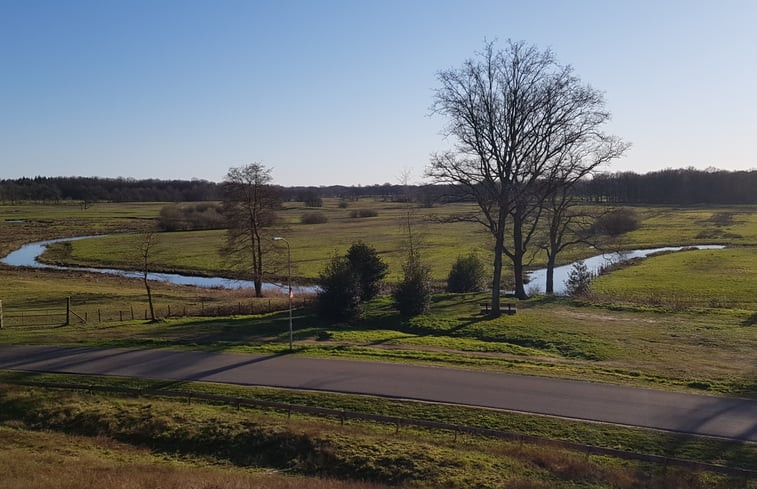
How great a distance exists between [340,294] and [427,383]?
41.5 ft

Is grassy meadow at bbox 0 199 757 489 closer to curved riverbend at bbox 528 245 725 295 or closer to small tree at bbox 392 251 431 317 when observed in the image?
small tree at bbox 392 251 431 317

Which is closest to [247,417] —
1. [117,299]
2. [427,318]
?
[427,318]

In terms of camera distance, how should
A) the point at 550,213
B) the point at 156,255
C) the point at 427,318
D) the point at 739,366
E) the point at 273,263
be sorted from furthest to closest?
the point at 156,255, the point at 273,263, the point at 550,213, the point at 427,318, the point at 739,366

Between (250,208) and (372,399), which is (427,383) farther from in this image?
(250,208)

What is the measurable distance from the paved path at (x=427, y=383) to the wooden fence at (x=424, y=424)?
75.1 inches

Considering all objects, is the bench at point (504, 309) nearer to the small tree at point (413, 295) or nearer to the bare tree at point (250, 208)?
the small tree at point (413, 295)

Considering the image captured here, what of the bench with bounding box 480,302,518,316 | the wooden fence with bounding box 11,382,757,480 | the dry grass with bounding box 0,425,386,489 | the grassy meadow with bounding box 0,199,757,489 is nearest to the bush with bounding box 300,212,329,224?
the grassy meadow with bounding box 0,199,757,489

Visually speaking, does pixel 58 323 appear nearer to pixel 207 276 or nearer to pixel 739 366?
pixel 207 276

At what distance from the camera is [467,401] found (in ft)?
63.8

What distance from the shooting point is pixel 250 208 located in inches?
1955

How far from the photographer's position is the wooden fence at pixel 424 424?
14.5 meters

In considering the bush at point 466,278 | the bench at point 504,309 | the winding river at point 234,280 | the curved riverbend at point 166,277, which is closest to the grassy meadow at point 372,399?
the bench at point 504,309

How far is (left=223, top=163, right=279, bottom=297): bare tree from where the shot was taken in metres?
49.2

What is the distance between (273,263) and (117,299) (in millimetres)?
13764
